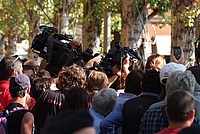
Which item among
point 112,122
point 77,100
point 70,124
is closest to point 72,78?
point 112,122

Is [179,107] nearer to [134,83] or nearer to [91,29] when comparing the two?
[134,83]

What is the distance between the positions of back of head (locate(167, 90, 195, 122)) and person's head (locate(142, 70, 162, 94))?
1.24 meters

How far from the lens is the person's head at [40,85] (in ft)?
23.9

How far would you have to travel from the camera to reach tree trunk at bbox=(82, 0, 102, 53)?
66.7 feet

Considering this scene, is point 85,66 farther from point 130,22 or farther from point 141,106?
point 130,22

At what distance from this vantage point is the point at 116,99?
654 centimetres

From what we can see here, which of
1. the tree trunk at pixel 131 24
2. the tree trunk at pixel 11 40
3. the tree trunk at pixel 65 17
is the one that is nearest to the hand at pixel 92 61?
the tree trunk at pixel 131 24

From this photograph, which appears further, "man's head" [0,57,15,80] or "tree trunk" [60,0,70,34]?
"tree trunk" [60,0,70,34]

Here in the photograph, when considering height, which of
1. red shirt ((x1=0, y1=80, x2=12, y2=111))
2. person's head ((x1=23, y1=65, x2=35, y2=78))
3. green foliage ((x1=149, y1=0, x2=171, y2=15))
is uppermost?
green foliage ((x1=149, y1=0, x2=171, y2=15))

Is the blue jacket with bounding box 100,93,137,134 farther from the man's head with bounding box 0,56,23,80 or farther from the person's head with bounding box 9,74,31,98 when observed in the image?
the man's head with bounding box 0,56,23,80

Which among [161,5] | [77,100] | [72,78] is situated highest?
[161,5]

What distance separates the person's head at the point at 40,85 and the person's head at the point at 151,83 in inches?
62.5

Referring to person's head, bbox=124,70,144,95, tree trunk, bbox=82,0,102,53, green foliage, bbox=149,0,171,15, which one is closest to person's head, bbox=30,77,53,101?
person's head, bbox=124,70,144,95

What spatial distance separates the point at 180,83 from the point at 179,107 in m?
0.67
